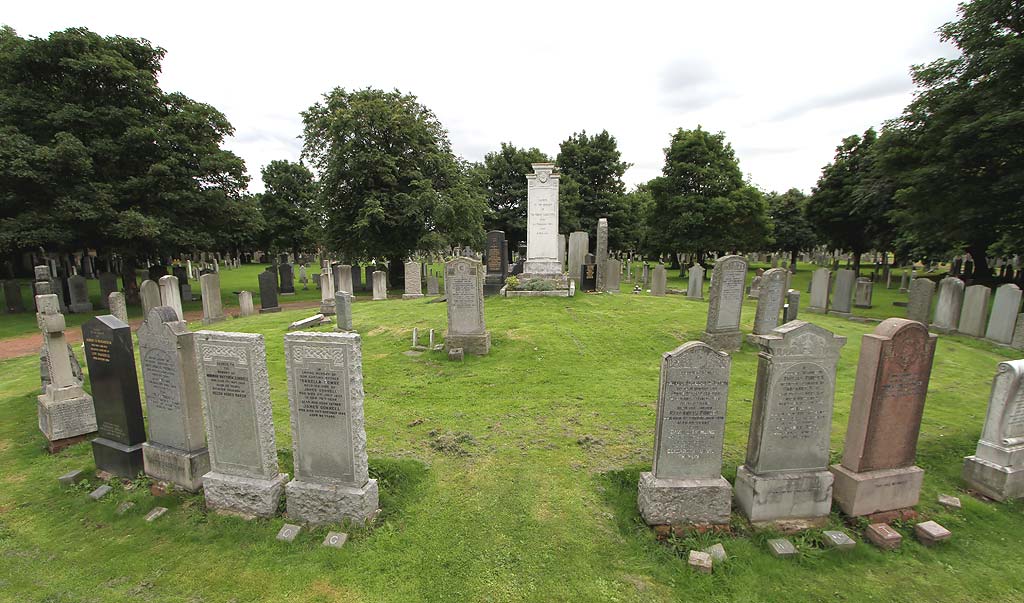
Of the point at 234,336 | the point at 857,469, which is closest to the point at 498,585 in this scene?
the point at 234,336

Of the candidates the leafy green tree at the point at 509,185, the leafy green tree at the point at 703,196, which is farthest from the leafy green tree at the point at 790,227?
the leafy green tree at the point at 509,185

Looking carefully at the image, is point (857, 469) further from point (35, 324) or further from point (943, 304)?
point (35, 324)

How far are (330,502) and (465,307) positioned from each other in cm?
565

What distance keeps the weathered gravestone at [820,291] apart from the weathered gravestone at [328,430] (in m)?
16.9

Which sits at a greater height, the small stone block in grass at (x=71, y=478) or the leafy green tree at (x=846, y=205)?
the leafy green tree at (x=846, y=205)

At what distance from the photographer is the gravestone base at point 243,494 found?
434cm

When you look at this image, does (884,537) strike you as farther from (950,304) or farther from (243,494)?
Result: (950,304)

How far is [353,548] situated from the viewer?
389 cm

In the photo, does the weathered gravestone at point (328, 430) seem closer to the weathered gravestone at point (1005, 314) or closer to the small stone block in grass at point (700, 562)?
the small stone block in grass at point (700, 562)

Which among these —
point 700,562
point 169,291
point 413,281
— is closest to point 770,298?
point 700,562

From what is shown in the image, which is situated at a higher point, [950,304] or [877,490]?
[950,304]

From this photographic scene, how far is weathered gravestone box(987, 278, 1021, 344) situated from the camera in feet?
34.7

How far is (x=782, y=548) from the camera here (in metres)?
3.79

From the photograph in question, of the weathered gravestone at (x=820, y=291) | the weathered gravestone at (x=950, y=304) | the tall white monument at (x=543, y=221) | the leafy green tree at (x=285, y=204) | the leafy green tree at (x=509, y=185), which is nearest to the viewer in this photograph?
the weathered gravestone at (x=950, y=304)
